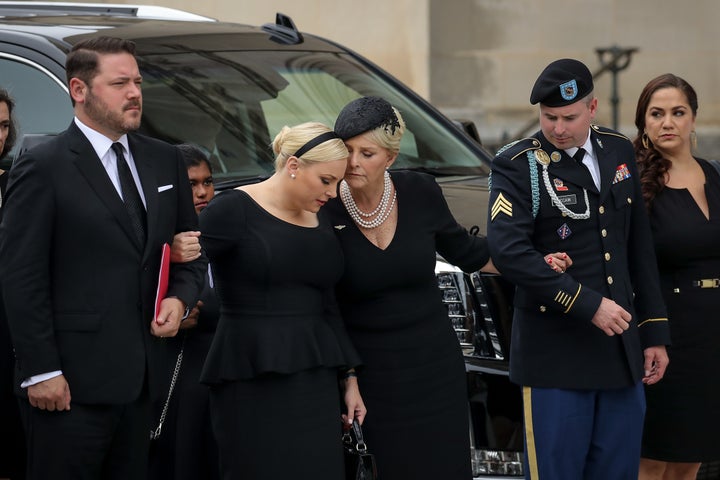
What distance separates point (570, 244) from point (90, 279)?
1571 mm

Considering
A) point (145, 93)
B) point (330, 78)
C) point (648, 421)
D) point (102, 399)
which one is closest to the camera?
point (102, 399)

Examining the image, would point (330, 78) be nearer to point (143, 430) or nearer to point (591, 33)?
point (143, 430)

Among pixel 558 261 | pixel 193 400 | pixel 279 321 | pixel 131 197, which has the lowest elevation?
pixel 193 400

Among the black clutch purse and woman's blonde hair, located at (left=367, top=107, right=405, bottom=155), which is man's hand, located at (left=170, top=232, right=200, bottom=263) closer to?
woman's blonde hair, located at (left=367, top=107, right=405, bottom=155)

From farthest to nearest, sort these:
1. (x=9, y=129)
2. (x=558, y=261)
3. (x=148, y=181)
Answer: (x=9, y=129)
(x=558, y=261)
(x=148, y=181)

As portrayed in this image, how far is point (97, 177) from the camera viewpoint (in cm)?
470

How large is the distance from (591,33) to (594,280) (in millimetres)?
10606

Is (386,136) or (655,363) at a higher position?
(386,136)

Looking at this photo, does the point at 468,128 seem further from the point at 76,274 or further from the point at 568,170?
the point at 76,274

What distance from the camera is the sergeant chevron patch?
200 inches

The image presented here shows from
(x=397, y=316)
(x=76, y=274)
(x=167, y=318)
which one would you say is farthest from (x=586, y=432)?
(x=76, y=274)

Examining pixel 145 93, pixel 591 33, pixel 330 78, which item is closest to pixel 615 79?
pixel 591 33

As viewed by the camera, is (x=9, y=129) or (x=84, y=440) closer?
(x=84, y=440)

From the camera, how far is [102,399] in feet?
15.3
